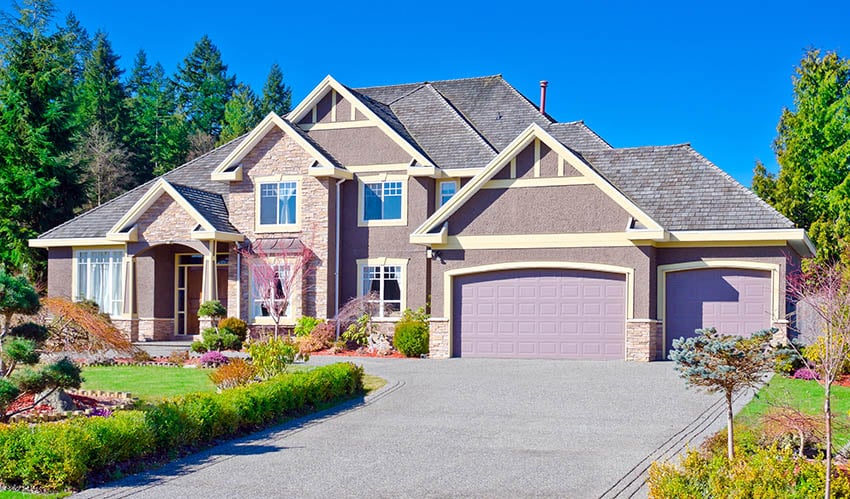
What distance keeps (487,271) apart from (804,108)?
1814 centimetres

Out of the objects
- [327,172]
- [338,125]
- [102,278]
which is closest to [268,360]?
[327,172]

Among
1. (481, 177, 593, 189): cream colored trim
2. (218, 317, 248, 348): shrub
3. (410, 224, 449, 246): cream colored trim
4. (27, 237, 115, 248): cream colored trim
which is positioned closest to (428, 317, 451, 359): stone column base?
(410, 224, 449, 246): cream colored trim

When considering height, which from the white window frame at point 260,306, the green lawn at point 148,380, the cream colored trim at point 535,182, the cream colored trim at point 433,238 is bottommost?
the green lawn at point 148,380

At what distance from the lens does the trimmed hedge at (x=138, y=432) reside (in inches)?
350

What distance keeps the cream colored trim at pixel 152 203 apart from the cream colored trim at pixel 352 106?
4.23 metres

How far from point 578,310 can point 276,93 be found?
5372cm

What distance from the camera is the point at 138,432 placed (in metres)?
9.96

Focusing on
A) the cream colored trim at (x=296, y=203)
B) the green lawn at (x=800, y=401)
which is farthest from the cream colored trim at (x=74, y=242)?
the green lawn at (x=800, y=401)

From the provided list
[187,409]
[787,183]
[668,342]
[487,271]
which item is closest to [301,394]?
[187,409]

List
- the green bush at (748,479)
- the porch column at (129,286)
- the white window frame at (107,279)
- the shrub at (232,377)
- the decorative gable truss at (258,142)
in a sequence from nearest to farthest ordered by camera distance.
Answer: the green bush at (748,479) → the shrub at (232,377) → the decorative gable truss at (258,142) → the porch column at (129,286) → the white window frame at (107,279)

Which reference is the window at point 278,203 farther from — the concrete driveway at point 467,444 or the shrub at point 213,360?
the concrete driveway at point 467,444

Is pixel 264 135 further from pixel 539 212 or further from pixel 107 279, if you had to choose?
pixel 539 212

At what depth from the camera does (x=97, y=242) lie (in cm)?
2769

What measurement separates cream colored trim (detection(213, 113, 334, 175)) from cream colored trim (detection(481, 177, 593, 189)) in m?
5.84
